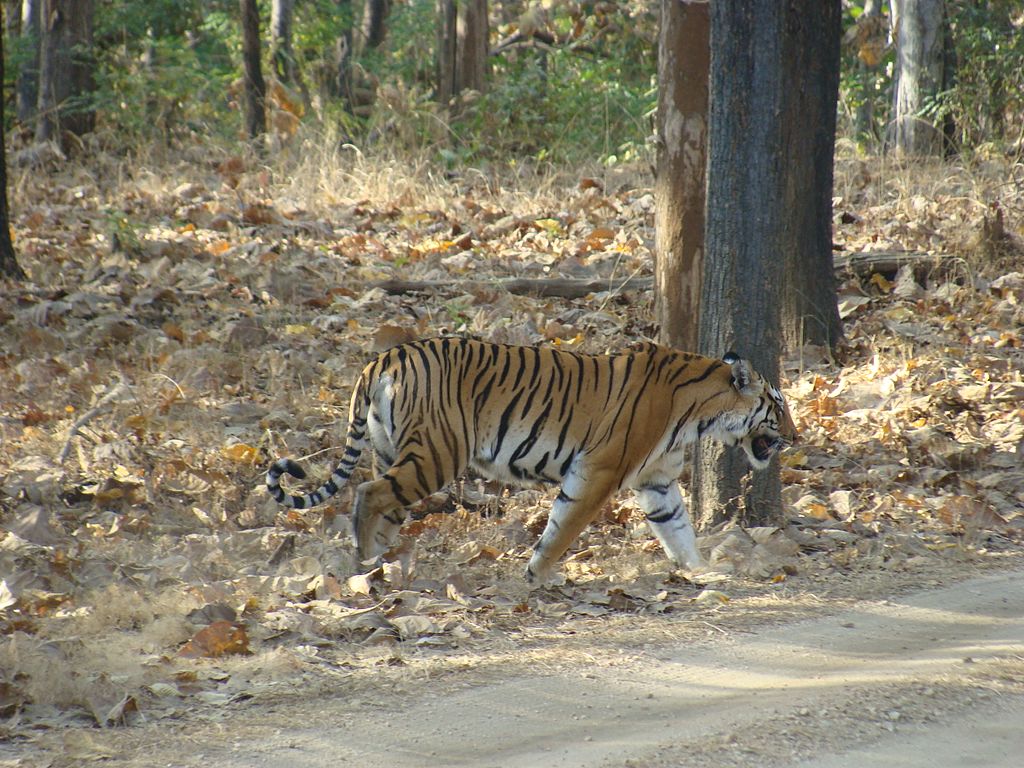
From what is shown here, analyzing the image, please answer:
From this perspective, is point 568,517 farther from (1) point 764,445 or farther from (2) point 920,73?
(2) point 920,73

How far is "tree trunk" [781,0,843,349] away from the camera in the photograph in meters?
9.23

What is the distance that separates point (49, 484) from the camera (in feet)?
23.1

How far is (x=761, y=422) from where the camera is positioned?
6551 mm

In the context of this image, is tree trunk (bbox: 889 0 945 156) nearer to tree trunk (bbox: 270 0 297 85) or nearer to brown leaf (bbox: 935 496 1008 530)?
brown leaf (bbox: 935 496 1008 530)

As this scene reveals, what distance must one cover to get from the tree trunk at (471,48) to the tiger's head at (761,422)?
1179 centimetres

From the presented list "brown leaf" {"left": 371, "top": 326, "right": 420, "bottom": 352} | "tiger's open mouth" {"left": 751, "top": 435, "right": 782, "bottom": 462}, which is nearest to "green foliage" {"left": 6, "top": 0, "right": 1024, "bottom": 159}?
"brown leaf" {"left": 371, "top": 326, "right": 420, "bottom": 352}

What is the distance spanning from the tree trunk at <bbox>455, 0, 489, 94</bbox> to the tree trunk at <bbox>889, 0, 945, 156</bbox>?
605 centimetres

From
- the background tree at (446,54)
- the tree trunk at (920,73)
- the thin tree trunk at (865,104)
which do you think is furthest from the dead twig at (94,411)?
the thin tree trunk at (865,104)

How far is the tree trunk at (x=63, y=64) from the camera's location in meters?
14.8

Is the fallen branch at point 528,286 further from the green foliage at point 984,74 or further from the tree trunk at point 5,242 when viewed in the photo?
the green foliage at point 984,74

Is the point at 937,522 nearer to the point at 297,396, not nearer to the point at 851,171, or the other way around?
the point at 297,396

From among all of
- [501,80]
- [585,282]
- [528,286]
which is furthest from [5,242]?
[501,80]

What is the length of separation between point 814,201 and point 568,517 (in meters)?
4.49

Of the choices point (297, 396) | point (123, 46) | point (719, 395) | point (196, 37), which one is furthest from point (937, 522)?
point (196, 37)
